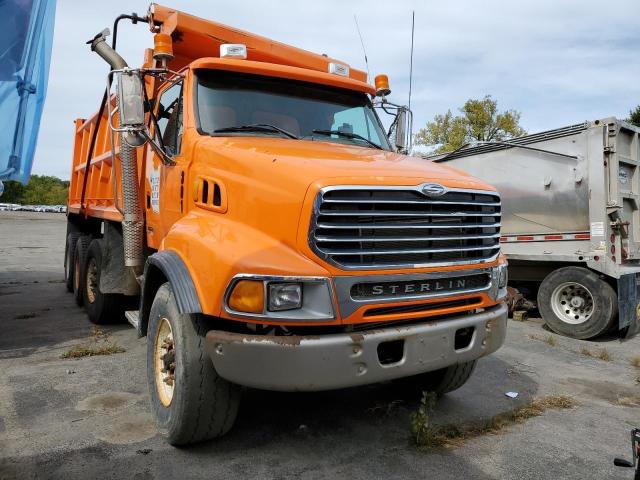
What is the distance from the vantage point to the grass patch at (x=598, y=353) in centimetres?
599

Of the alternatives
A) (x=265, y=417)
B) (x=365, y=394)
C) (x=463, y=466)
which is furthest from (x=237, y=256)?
(x=365, y=394)

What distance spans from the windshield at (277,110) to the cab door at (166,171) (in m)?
0.31

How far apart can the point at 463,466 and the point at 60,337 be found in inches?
193

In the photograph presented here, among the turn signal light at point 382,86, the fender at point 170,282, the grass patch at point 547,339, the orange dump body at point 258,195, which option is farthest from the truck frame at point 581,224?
the fender at point 170,282

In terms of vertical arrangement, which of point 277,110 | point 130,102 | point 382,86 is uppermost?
point 382,86

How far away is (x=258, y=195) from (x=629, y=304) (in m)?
6.35

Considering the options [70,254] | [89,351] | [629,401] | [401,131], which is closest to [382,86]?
[401,131]

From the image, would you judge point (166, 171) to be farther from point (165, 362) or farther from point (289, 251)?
point (289, 251)

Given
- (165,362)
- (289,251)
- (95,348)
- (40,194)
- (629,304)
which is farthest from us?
(40,194)

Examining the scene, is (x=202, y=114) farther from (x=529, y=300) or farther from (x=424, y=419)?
(x=529, y=300)

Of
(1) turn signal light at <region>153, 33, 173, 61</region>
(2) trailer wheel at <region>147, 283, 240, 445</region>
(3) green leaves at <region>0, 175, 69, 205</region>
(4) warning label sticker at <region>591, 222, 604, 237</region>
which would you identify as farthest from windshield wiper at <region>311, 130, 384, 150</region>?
(3) green leaves at <region>0, 175, 69, 205</region>

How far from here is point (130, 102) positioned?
3.64 metres

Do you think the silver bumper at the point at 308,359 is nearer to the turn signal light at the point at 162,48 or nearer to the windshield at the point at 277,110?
the windshield at the point at 277,110

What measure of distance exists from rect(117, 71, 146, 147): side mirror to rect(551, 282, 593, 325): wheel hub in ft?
21.0
